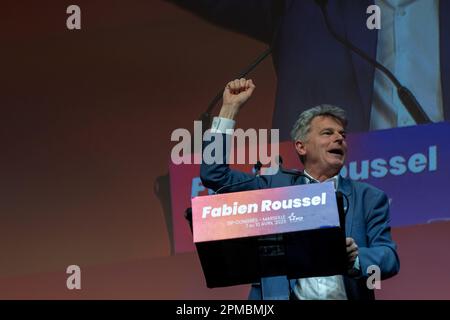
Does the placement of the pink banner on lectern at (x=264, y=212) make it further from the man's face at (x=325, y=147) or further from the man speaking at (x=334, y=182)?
the man's face at (x=325, y=147)

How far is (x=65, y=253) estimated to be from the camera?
421 centimetres

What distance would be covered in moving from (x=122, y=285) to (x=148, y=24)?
1180mm

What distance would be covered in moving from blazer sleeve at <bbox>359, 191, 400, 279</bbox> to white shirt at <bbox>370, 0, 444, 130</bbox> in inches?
39.6

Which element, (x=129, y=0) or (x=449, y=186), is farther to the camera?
(x=129, y=0)

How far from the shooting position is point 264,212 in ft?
8.09

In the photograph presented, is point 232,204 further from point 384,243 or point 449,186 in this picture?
point 449,186

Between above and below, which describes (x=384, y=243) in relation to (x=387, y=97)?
below

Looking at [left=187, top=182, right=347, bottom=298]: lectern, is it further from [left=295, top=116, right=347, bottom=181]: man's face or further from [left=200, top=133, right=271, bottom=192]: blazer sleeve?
[left=295, top=116, right=347, bottom=181]: man's face

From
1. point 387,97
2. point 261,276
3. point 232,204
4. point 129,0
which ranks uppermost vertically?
point 129,0

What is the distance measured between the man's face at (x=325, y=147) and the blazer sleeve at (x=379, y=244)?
0.65 ft

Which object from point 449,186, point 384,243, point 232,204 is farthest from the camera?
point 449,186

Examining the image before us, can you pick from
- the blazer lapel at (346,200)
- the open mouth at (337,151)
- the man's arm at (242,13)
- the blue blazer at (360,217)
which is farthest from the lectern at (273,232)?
the man's arm at (242,13)
